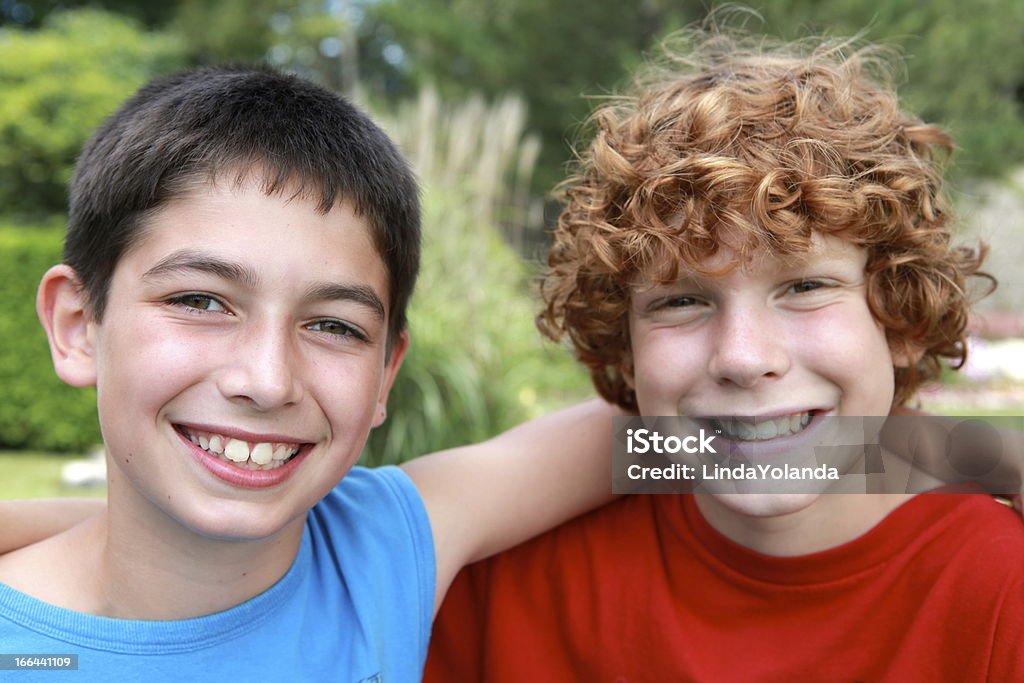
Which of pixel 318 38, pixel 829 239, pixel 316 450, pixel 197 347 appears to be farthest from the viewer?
pixel 318 38

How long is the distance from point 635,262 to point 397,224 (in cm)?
47

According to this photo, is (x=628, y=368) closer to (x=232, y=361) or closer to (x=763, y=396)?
(x=763, y=396)

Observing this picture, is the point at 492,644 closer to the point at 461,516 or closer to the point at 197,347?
the point at 461,516

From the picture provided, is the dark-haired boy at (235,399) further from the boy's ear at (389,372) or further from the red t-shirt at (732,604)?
the red t-shirt at (732,604)

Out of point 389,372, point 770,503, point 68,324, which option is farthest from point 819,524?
point 68,324

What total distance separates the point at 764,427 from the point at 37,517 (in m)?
1.39

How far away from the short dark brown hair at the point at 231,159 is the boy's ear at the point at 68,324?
0.10 ft

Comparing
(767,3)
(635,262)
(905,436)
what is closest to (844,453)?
(905,436)

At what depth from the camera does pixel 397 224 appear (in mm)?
1763

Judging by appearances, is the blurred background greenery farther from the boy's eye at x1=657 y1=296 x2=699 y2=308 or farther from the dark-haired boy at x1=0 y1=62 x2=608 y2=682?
the dark-haired boy at x1=0 y1=62 x2=608 y2=682

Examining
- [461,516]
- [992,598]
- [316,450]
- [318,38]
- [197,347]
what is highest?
[318,38]

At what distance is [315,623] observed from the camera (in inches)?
66.3

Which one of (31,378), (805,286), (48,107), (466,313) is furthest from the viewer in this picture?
(48,107)

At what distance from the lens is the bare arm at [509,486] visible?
1.83 metres
